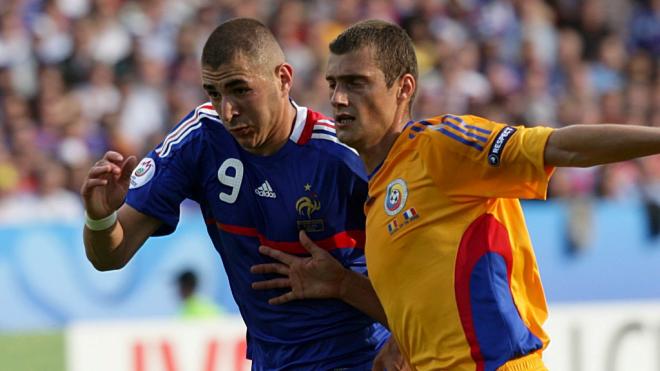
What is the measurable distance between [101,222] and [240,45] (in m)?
0.94

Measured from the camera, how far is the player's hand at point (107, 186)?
16.0ft

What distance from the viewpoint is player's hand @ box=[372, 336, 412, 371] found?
4949mm

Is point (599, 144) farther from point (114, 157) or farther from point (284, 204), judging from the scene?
point (114, 157)

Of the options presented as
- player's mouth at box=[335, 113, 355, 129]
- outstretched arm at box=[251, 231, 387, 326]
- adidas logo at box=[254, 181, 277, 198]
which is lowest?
outstretched arm at box=[251, 231, 387, 326]

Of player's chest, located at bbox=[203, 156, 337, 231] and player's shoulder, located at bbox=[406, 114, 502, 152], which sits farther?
player's chest, located at bbox=[203, 156, 337, 231]

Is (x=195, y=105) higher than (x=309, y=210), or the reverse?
(x=195, y=105)

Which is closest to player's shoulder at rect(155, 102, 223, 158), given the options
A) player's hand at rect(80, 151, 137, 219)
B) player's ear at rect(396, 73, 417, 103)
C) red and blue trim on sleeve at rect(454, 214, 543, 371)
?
player's hand at rect(80, 151, 137, 219)

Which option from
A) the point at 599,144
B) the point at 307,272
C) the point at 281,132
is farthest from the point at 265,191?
the point at 599,144

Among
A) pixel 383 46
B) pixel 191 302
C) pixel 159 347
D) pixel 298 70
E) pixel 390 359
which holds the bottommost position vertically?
pixel 390 359

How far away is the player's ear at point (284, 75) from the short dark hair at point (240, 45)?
0.03 metres

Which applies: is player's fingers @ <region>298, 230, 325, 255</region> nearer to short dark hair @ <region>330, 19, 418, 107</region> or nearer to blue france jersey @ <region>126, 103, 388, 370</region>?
blue france jersey @ <region>126, 103, 388, 370</region>

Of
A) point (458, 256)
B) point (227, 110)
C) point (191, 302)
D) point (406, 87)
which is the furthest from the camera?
point (191, 302)

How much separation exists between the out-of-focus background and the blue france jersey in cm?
337

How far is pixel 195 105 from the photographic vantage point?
12.7m
